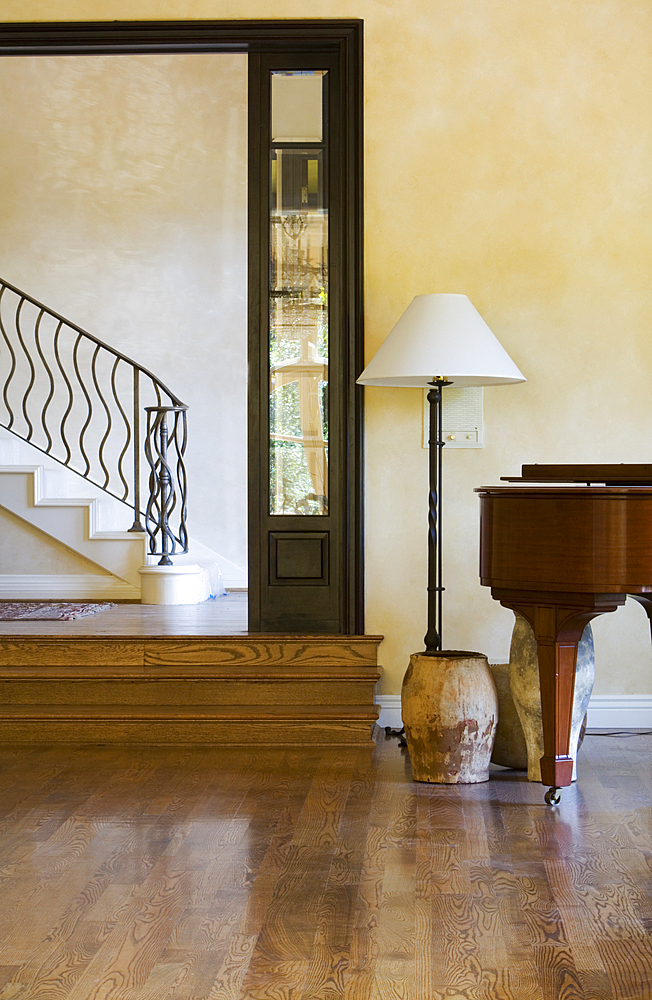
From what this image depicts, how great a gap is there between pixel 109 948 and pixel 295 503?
239 cm

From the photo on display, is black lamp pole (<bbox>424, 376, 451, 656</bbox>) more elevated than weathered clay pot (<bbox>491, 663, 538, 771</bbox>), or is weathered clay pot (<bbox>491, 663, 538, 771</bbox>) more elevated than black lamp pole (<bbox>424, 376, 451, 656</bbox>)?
black lamp pole (<bbox>424, 376, 451, 656</bbox>)

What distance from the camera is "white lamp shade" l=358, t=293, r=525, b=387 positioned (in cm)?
351

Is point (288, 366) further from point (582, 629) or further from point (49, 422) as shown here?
point (49, 422)

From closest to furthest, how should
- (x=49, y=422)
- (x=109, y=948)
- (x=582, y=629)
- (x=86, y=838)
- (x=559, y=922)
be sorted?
(x=109, y=948) < (x=559, y=922) < (x=86, y=838) < (x=582, y=629) < (x=49, y=422)

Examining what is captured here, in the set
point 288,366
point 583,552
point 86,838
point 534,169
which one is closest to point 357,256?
point 288,366

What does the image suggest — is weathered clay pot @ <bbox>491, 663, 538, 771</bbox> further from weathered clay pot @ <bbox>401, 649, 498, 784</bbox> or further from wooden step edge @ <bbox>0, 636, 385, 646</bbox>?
wooden step edge @ <bbox>0, 636, 385, 646</bbox>

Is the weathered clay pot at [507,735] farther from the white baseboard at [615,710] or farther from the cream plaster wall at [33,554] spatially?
the cream plaster wall at [33,554]

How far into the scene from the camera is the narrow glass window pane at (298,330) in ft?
13.9

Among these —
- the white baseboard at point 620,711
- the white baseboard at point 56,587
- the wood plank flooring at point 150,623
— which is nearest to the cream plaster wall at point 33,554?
the white baseboard at point 56,587

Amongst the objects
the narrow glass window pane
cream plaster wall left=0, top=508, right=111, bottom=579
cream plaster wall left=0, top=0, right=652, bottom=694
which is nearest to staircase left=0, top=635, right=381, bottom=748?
cream plaster wall left=0, top=0, right=652, bottom=694

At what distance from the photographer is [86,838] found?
2.80 meters

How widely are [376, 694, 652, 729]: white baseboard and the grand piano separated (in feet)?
3.16

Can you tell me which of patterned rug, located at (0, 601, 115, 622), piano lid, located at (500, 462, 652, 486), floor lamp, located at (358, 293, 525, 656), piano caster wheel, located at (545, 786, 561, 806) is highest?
floor lamp, located at (358, 293, 525, 656)

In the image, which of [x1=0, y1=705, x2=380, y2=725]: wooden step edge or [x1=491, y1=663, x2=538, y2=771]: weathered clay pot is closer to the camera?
[x1=491, y1=663, x2=538, y2=771]: weathered clay pot
